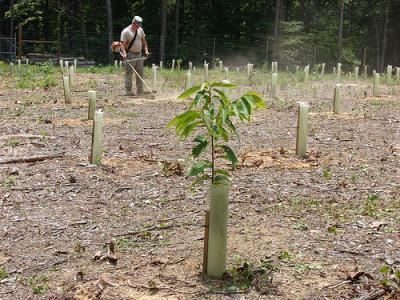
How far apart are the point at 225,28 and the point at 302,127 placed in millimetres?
33598

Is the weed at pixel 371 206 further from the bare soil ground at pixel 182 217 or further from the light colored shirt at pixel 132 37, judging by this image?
the light colored shirt at pixel 132 37

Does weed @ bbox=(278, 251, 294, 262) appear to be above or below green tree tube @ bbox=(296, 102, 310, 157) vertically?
below

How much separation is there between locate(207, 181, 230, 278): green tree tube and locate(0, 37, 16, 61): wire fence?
24856 mm

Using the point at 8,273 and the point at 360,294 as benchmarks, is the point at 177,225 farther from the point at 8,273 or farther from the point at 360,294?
the point at 360,294

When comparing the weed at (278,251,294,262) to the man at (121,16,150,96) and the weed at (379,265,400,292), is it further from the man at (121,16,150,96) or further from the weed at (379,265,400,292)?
the man at (121,16,150,96)

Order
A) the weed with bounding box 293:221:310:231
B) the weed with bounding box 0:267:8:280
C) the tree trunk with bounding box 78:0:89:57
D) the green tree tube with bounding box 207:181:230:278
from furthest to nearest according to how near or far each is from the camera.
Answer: the tree trunk with bounding box 78:0:89:57
the weed with bounding box 293:221:310:231
the weed with bounding box 0:267:8:280
the green tree tube with bounding box 207:181:230:278

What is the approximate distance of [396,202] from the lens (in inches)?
195

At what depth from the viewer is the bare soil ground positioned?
351cm

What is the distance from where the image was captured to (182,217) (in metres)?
4.70

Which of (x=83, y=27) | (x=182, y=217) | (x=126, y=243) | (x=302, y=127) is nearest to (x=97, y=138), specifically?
(x=182, y=217)

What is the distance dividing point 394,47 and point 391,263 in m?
44.0

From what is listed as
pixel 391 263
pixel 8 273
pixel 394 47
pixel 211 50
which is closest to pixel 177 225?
pixel 8 273

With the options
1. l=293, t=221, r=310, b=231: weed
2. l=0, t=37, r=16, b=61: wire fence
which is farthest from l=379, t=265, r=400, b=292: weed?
l=0, t=37, r=16, b=61: wire fence

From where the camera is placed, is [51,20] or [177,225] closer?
[177,225]
